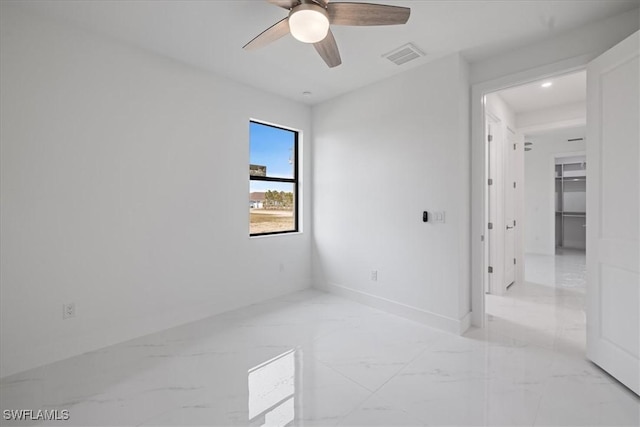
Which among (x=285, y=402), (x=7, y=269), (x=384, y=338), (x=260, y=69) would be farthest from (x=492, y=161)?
(x=7, y=269)

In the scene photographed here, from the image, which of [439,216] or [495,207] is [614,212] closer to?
[439,216]

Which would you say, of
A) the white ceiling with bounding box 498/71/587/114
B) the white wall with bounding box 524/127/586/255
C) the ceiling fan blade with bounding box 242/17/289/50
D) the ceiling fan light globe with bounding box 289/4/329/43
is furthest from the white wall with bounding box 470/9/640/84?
the white wall with bounding box 524/127/586/255

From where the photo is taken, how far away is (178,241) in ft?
10.0

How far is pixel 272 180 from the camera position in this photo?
4066mm

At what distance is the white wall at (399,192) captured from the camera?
2.89m

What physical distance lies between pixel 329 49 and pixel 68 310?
9.70 feet

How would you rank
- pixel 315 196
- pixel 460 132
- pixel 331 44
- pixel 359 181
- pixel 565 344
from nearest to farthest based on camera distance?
pixel 331 44 → pixel 565 344 → pixel 460 132 → pixel 359 181 → pixel 315 196

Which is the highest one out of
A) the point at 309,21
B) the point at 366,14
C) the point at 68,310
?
the point at 366,14

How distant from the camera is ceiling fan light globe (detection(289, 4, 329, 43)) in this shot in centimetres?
170

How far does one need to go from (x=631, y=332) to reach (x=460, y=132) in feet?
6.44

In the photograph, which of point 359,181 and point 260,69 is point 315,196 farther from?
point 260,69

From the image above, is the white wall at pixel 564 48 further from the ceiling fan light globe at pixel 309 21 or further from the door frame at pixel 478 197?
the ceiling fan light globe at pixel 309 21

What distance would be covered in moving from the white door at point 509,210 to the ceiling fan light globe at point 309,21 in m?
3.77

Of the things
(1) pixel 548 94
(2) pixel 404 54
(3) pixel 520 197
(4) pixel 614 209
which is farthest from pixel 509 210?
(2) pixel 404 54
